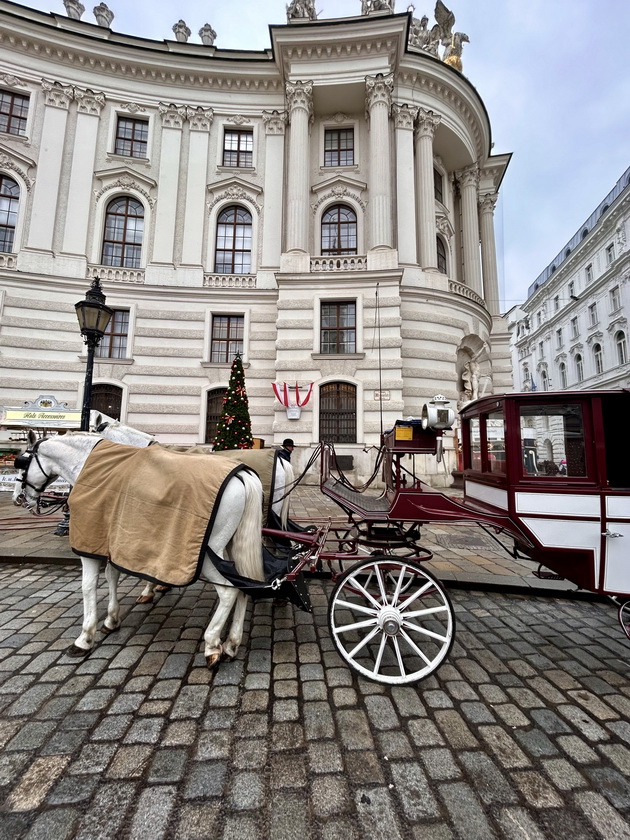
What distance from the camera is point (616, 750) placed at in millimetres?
2037

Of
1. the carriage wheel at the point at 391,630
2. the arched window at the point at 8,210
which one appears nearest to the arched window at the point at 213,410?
the arched window at the point at 8,210

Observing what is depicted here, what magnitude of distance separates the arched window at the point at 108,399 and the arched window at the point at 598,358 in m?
38.4

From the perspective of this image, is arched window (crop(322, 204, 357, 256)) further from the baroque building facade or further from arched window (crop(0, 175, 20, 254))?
arched window (crop(0, 175, 20, 254))

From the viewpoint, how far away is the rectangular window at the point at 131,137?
657 inches

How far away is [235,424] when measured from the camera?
38.1 feet

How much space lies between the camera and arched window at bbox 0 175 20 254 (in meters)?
15.3

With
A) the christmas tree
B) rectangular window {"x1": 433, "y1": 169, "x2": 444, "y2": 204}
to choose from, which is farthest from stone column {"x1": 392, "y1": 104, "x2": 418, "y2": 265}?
the christmas tree

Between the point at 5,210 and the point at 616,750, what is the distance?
22312 millimetres

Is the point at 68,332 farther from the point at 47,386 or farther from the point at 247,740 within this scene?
the point at 247,740

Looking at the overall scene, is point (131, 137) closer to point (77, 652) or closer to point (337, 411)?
point (337, 411)

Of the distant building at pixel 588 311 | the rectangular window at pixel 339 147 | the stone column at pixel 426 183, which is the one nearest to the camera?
the stone column at pixel 426 183

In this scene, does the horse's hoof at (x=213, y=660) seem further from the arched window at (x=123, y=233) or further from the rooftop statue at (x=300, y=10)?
the rooftop statue at (x=300, y=10)

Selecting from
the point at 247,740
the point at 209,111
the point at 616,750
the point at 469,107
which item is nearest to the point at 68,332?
the point at 209,111

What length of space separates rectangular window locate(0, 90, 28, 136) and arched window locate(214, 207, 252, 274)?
8908 millimetres
